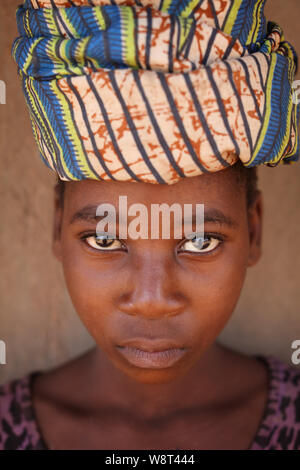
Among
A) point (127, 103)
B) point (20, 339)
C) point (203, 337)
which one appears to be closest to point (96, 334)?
point (203, 337)

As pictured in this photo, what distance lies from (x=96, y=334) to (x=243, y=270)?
0.34 m

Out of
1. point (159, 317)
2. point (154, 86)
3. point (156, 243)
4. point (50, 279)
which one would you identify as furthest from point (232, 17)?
point (50, 279)

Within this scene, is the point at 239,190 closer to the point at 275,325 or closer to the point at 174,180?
the point at 174,180

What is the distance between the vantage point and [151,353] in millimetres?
1064

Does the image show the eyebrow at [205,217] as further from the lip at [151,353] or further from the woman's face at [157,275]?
the lip at [151,353]

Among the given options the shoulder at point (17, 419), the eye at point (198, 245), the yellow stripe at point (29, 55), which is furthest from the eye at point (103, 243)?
the shoulder at point (17, 419)

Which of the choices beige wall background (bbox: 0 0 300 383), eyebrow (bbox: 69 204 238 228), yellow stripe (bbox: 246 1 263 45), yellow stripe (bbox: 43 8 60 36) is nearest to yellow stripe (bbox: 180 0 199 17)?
yellow stripe (bbox: 246 1 263 45)

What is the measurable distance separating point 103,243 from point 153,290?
161mm

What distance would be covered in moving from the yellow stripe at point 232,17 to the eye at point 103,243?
0.45 metres

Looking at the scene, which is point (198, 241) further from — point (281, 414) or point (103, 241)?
point (281, 414)

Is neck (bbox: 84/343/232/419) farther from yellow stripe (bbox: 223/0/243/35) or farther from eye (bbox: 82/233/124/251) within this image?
yellow stripe (bbox: 223/0/243/35)

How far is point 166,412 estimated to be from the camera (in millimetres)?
1379

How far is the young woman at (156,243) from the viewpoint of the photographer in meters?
0.92

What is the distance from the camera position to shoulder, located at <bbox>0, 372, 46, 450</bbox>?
4.42 ft
